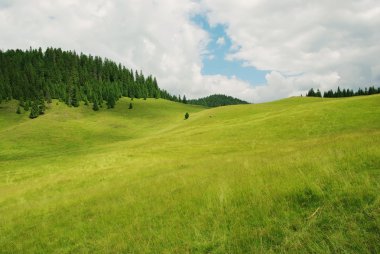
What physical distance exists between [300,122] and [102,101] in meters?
125

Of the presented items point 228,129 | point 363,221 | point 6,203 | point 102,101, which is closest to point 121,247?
point 363,221

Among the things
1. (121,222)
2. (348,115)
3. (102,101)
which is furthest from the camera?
(102,101)

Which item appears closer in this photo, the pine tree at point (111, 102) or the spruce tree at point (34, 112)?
the spruce tree at point (34, 112)

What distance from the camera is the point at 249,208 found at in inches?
334

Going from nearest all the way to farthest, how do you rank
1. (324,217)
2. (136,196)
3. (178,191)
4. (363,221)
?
1. (363,221)
2. (324,217)
3. (178,191)
4. (136,196)

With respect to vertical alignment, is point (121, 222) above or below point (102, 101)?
below

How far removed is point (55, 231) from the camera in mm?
11289

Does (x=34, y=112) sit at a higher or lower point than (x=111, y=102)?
lower

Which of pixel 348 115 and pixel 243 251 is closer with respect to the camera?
pixel 243 251

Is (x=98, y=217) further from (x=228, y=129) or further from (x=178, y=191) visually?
(x=228, y=129)

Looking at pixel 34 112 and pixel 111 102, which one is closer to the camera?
pixel 34 112

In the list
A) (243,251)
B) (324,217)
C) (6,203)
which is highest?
(324,217)

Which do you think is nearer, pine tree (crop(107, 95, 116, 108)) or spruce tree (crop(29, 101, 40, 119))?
spruce tree (crop(29, 101, 40, 119))

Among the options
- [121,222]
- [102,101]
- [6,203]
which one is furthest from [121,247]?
[102,101]
